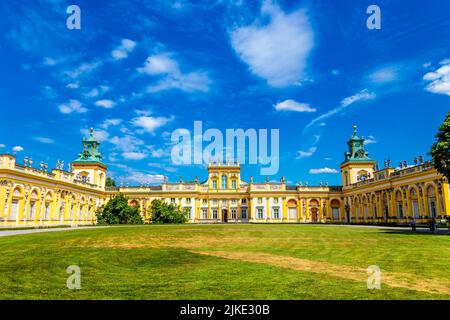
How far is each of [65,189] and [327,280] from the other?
156ft

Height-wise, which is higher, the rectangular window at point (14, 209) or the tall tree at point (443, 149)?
the tall tree at point (443, 149)

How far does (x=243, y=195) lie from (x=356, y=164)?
898 inches

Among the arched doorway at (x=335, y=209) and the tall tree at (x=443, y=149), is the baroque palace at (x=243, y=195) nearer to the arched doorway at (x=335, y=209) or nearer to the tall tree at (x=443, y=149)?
the arched doorway at (x=335, y=209)

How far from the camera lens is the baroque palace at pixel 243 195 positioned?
4244 centimetres

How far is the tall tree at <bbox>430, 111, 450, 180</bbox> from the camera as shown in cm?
2409

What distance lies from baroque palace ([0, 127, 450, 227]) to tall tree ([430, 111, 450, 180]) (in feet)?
52.5

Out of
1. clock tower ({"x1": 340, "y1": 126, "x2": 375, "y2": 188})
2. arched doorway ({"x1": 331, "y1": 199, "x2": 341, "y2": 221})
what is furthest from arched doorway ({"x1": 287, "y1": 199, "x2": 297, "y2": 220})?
clock tower ({"x1": 340, "y1": 126, "x2": 375, "y2": 188})

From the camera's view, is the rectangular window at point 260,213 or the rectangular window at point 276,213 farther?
the rectangular window at point 276,213

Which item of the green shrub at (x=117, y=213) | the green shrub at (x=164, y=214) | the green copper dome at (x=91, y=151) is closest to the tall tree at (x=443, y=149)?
the green shrub at (x=164, y=214)

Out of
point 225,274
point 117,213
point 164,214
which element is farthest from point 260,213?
point 225,274

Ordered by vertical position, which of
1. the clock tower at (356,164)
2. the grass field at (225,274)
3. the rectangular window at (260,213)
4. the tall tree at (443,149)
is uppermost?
the clock tower at (356,164)

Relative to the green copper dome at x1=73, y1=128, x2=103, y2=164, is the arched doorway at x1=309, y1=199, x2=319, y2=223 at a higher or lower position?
lower

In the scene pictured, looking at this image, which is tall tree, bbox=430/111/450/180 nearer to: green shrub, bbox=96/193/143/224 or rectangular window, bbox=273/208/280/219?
rectangular window, bbox=273/208/280/219
